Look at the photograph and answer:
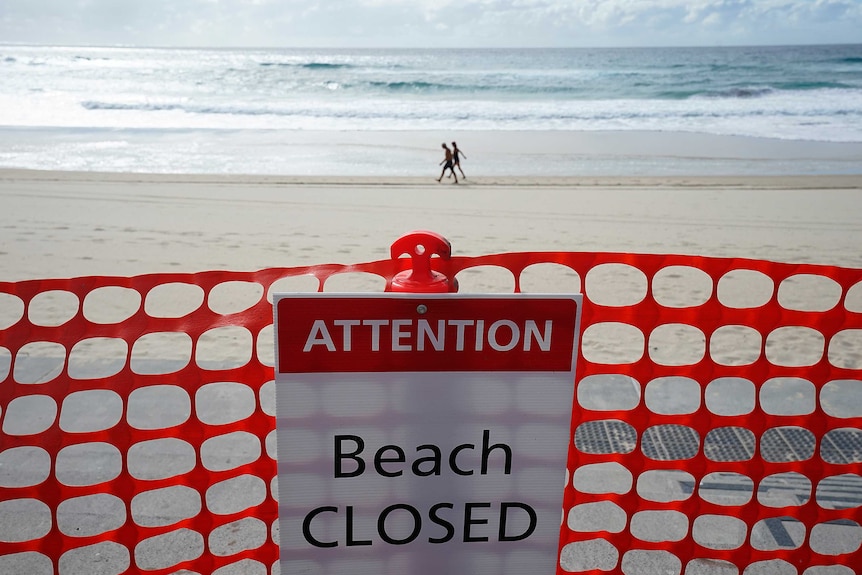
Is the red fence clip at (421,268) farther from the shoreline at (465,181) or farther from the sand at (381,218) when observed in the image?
the shoreline at (465,181)

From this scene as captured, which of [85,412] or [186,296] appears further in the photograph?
[186,296]

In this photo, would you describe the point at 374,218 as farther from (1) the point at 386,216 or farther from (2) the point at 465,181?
(2) the point at 465,181

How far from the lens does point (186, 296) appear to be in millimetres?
7715

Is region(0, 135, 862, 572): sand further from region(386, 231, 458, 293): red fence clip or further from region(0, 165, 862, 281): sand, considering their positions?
region(386, 231, 458, 293): red fence clip

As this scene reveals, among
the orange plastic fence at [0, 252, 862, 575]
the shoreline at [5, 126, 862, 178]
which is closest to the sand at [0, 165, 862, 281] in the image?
the shoreline at [5, 126, 862, 178]

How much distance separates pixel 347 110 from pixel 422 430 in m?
33.1

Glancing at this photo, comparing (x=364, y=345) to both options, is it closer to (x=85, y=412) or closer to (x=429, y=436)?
(x=429, y=436)

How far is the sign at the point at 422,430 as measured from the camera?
5.90 ft

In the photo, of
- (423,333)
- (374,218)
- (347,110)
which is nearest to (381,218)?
(374,218)

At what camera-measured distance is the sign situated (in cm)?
180

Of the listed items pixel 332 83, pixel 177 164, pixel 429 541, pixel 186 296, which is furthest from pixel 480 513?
pixel 332 83

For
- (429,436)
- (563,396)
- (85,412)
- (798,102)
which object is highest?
(798,102)

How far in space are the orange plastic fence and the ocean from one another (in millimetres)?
13860

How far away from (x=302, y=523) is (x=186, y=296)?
6227mm
